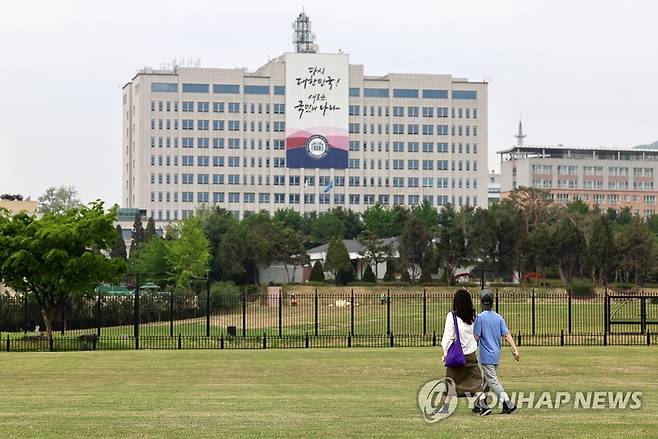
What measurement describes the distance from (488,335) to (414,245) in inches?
4265

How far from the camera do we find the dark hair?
19719 millimetres

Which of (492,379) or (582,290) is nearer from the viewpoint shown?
(492,379)

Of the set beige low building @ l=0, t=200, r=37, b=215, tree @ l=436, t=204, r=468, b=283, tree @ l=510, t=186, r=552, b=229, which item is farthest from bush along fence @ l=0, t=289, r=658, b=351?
tree @ l=510, t=186, r=552, b=229

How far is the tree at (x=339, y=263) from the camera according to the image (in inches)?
4852

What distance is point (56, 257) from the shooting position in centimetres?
5441

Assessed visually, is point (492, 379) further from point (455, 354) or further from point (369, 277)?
point (369, 277)

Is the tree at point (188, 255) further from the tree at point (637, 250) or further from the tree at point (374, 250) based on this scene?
the tree at point (637, 250)

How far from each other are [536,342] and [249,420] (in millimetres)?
33110

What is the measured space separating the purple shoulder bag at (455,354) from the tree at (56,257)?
121 feet

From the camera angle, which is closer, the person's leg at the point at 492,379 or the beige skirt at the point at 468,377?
the beige skirt at the point at 468,377

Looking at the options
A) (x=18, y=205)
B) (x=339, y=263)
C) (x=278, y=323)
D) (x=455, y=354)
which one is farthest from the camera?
(x=339, y=263)

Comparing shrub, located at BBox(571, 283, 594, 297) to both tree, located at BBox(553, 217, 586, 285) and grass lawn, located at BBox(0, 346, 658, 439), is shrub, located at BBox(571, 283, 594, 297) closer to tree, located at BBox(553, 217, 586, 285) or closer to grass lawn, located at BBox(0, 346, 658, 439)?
tree, located at BBox(553, 217, 586, 285)

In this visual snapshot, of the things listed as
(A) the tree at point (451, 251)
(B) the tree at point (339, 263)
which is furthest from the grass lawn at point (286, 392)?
(A) the tree at point (451, 251)

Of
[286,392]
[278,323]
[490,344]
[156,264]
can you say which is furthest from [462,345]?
[156,264]
